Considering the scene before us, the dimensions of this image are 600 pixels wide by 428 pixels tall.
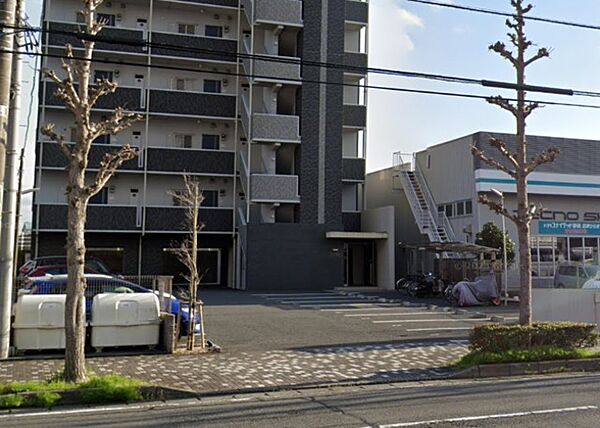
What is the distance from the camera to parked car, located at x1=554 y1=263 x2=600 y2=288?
21953mm

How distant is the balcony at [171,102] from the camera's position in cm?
2819

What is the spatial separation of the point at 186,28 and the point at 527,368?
25476 millimetres

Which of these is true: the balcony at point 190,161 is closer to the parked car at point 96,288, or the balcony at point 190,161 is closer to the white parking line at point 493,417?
the parked car at point 96,288

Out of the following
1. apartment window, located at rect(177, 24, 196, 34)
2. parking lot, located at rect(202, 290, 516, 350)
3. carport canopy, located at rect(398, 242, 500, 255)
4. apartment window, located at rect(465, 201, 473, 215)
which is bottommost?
parking lot, located at rect(202, 290, 516, 350)

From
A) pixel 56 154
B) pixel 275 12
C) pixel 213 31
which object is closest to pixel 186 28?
pixel 213 31

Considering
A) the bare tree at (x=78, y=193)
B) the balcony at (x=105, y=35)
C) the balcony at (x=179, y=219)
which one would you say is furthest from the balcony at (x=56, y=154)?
the bare tree at (x=78, y=193)

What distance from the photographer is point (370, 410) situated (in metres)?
7.49

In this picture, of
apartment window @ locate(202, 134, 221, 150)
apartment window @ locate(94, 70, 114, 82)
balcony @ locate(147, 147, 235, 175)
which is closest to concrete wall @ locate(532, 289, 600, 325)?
balcony @ locate(147, 147, 235, 175)

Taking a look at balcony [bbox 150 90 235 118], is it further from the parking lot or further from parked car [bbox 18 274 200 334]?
parked car [bbox 18 274 200 334]

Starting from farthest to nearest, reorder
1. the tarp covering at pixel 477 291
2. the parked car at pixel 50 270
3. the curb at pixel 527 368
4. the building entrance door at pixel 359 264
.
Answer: the building entrance door at pixel 359 264, the tarp covering at pixel 477 291, the parked car at pixel 50 270, the curb at pixel 527 368

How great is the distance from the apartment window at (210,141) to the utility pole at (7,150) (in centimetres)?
1898

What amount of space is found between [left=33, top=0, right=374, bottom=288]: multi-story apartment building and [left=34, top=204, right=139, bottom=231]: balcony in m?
0.05

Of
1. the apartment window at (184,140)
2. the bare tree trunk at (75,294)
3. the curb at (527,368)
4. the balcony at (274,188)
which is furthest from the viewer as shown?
the apartment window at (184,140)

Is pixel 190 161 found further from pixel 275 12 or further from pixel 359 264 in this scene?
pixel 359 264
